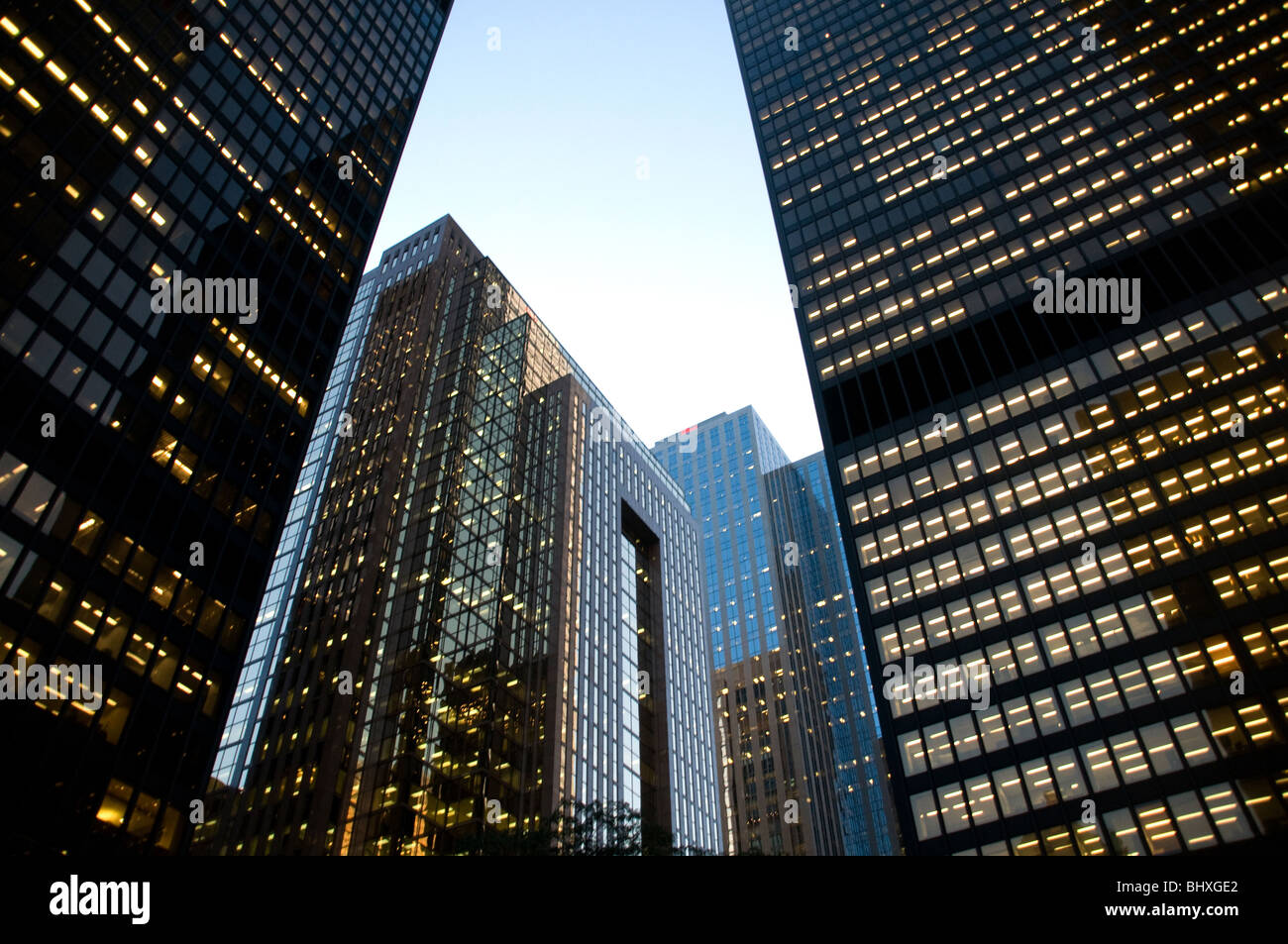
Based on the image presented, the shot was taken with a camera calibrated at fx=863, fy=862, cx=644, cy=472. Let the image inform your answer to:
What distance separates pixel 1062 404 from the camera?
→ 61062mm

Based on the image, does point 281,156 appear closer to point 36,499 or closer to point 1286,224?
point 36,499

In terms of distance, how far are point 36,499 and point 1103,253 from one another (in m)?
71.7

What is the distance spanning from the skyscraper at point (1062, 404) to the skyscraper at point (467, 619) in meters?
30.2

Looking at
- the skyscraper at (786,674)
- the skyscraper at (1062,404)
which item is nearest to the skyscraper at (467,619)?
the skyscraper at (786,674)

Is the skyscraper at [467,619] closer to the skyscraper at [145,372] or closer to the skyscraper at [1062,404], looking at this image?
the skyscraper at [145,372]

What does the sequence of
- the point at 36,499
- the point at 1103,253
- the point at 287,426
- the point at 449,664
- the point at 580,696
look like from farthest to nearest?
1. the point at 580,696
2. the point at 449,664
3. the point at 1103,253
4. the point at 287,426
5. the point at 36,499

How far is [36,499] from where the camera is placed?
1519 inches

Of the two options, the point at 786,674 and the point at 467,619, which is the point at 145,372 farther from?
the point at 786,674

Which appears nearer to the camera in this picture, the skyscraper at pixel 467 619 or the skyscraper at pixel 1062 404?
the skyscraper at pixel 1062 404

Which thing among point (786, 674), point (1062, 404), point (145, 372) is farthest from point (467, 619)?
point (786, 674)

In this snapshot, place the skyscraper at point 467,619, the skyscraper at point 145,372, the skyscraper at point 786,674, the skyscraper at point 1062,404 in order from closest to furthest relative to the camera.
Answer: the skyscraper at point 145,372
the skyscraper at point 1062,404
the skyscraper at point 467,619
the skyscraper at point 786,674

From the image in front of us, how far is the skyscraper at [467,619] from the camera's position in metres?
72.2

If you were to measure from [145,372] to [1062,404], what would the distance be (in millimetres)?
58158
